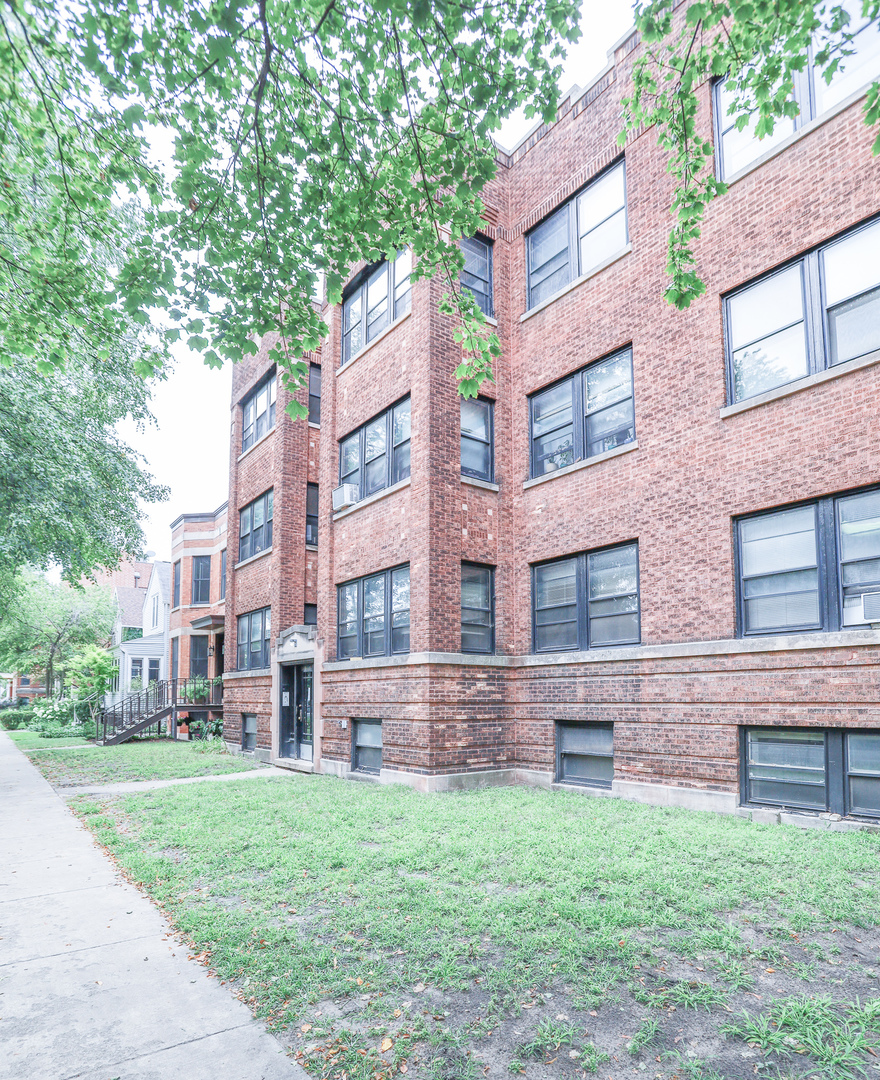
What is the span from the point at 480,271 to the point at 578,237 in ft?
6.99

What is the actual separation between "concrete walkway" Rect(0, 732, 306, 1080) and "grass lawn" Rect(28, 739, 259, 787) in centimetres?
803

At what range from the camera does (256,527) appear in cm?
1939

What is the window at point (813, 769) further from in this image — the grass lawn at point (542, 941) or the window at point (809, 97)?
the window at point (809, 97)

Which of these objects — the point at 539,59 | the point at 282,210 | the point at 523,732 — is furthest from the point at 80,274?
the point at 523,732

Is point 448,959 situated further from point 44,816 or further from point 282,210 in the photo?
point 44,816

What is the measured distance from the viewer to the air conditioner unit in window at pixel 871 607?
25.5 feet

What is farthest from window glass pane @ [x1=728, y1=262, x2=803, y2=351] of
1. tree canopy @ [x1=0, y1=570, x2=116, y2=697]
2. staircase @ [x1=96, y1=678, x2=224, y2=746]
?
tree canopy @ [x1=0, y1=570, x2=116, y2=697]

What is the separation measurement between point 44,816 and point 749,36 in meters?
12.5

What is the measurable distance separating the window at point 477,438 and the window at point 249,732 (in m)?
9.77

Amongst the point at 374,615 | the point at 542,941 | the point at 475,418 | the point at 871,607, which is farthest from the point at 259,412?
the point at 542,941

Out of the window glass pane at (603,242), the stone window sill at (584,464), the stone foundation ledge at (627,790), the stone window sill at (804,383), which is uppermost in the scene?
the window glass pane at (603,242)

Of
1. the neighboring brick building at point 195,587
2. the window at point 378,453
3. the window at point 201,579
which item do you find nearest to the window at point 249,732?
the window at point 378,453

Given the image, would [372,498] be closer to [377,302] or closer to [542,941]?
[377,302]

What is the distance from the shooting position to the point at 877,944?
4523mm
